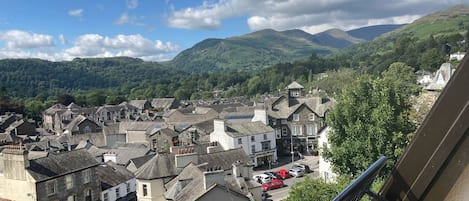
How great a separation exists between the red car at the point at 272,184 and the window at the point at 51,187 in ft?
56.3

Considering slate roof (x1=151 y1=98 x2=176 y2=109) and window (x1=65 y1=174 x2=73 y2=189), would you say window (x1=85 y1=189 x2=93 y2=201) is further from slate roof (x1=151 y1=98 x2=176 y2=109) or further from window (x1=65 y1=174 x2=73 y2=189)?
slate roof (x1=151 y1=98 x2=176 y2=109)

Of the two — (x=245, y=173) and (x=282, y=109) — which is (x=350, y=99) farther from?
(x=282, y=109)

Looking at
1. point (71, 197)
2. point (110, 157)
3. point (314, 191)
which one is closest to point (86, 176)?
point (71, 197)

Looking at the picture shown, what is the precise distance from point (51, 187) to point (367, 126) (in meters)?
20.5

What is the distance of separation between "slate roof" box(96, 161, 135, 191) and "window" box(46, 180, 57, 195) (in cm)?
449

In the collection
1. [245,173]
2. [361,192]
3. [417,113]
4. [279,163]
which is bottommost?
[279,163]

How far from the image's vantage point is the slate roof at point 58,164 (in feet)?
82.7

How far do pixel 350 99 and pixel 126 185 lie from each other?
785 inches

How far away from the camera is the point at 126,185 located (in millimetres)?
32531

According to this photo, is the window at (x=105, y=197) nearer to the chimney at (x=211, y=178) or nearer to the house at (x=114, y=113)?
the chimney at (x=211, y=178)

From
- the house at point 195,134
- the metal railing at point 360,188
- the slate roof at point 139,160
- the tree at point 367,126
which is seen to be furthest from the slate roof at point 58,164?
the metal railing at point 360,188

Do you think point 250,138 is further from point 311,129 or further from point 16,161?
point 16,161

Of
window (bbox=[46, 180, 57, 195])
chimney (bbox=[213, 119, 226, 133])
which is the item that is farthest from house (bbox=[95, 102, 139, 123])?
window (bbox=[46, 180, 57, 195])

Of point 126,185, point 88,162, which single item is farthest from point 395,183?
point 126,185
